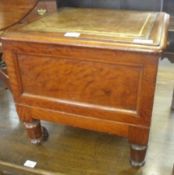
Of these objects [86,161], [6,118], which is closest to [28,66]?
[86,161]

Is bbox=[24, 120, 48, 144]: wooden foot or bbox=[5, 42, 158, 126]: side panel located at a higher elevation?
bbox=[5, 42, 158, 126]: side panel

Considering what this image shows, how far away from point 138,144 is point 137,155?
3.8 inches

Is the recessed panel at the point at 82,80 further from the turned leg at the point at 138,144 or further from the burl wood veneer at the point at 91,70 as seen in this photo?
the turned leg at the point at 138,144

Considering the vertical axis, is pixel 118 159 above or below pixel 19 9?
below

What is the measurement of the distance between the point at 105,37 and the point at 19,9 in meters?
0.72

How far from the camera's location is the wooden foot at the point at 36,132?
51.9 inches

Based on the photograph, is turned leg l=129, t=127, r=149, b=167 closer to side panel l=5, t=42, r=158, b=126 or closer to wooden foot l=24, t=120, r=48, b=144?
side panel l=5, t=42, r=158, b=126

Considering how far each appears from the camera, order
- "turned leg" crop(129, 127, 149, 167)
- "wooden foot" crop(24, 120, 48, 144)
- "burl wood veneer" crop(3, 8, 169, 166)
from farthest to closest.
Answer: "wooden foot" crop(24, 120, 48, 144)
"turned leg" crop(129, 127, 149, 167)
"burl wood veneer" crop(3, 8, 169, 166)

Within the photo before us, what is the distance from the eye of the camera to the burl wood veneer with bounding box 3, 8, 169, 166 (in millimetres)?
922

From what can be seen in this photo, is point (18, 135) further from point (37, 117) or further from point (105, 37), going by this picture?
point (105, 37)

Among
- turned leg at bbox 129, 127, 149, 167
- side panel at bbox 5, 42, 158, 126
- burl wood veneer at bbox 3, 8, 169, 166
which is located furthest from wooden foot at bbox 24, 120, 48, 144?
turned leg at bbox 129, 127, 149, 167

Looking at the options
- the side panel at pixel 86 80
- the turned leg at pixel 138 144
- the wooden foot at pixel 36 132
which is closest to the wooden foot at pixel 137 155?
the turned leg at pixel 138 144

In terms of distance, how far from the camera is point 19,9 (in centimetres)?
142

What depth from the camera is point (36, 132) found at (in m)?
1.37
